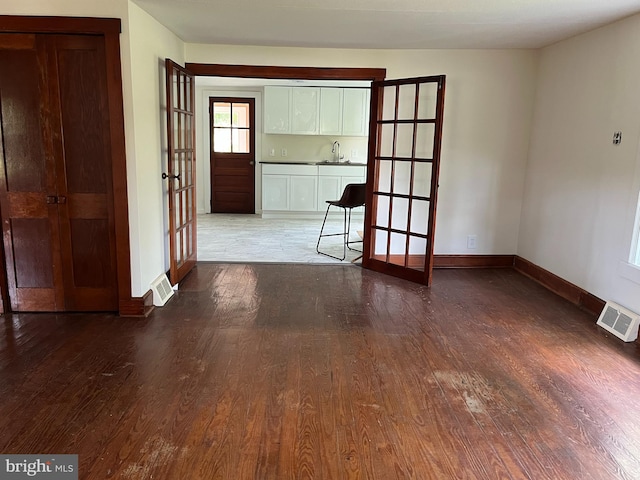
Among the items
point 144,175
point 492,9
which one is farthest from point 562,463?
point 144,175

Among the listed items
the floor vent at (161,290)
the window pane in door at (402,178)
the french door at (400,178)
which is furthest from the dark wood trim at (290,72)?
the floor vent at (161,290)

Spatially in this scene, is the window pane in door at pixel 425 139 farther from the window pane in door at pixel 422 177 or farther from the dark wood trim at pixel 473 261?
the dark wood trim at pixel 473 261

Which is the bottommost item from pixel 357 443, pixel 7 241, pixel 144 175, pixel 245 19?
pixel 357 443

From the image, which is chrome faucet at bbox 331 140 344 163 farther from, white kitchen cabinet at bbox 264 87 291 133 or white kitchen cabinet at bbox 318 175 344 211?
white kitchen cabinet at bbox 264 87 291 133

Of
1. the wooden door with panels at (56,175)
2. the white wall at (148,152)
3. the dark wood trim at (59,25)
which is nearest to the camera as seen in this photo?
the dark wood trim at (59,25)

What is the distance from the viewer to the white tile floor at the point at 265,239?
5270 millimetres

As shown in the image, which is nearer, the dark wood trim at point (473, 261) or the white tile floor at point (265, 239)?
the dark wood trim at point (473, 261)

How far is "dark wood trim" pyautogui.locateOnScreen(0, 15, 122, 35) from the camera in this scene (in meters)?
3.00

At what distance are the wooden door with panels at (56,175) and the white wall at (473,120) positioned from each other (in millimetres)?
1607

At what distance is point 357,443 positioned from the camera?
6.61 ft

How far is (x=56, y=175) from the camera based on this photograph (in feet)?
10.6

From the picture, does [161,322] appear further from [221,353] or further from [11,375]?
[11,375]

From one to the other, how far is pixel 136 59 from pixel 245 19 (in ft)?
2.94

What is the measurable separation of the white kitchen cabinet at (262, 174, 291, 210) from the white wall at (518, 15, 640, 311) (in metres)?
4.11
